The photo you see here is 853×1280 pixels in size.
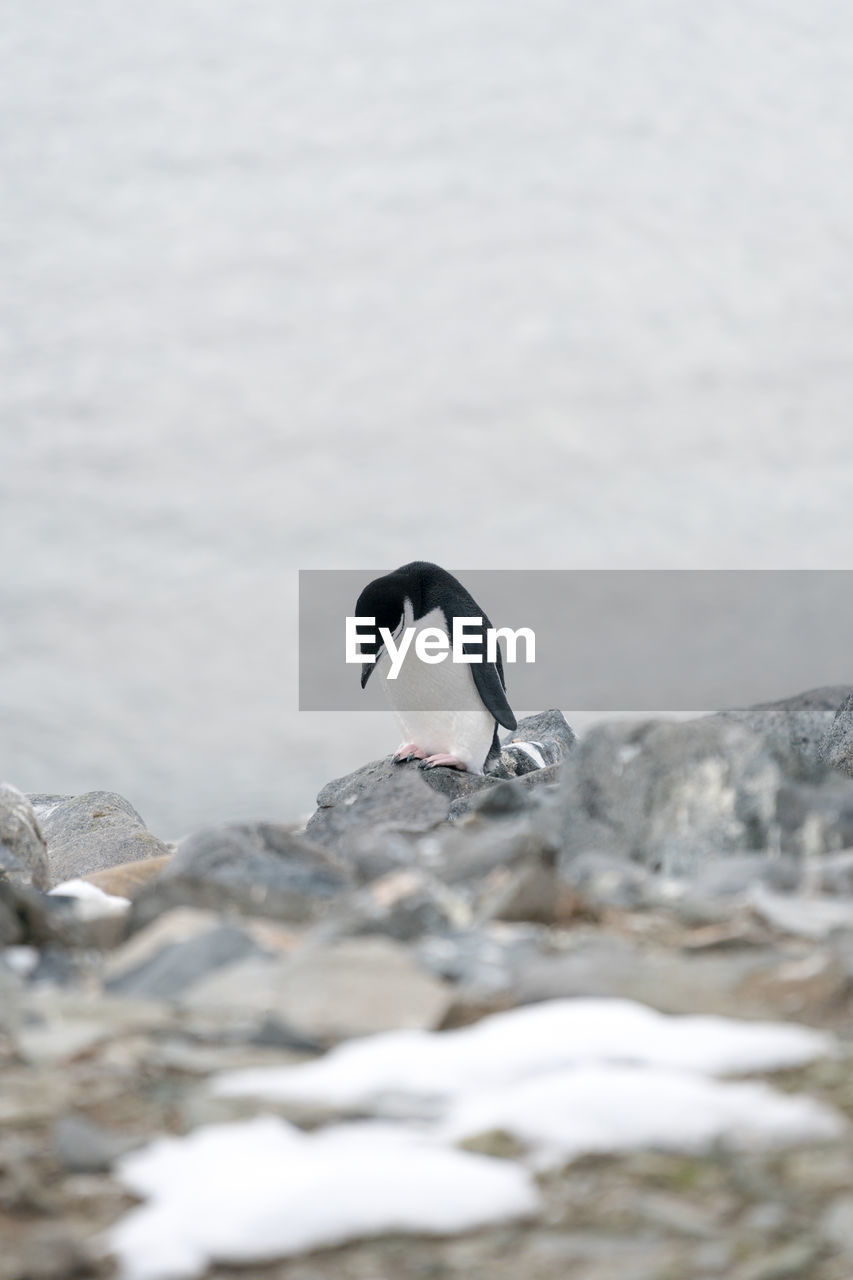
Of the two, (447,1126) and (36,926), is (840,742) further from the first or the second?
(447,1126)

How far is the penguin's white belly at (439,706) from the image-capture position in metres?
9.36

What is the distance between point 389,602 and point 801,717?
2.96 m

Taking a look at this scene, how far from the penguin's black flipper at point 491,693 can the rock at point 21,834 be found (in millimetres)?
3847

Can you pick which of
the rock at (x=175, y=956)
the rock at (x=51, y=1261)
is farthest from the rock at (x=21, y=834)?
the rock at (x=51, y=1261)

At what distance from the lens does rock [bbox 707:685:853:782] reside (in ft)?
25.3

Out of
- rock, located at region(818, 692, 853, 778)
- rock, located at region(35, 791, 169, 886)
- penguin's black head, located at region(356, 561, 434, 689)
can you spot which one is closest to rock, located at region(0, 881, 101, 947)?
rock, located at region(35, 791, 169, 886)

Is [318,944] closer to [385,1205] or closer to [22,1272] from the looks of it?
[385,1205]

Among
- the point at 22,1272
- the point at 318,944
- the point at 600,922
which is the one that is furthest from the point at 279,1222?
the point at 600,922

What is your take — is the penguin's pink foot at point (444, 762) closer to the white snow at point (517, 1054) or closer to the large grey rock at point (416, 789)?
the large grey rock at point (416, 789)

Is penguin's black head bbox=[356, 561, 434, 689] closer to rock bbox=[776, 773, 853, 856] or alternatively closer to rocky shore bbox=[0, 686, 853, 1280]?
rocky shore bbox=[0, 686, 853, 1280]

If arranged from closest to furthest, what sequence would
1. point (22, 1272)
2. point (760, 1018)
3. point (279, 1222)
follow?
1. point (22, 1272)
2. point (279, 1222)
3. point (760, 1018)

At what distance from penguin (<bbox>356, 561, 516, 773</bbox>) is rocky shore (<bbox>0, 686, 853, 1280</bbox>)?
18.6 feet

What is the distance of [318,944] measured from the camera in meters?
2.53

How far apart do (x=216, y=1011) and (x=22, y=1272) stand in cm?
78
